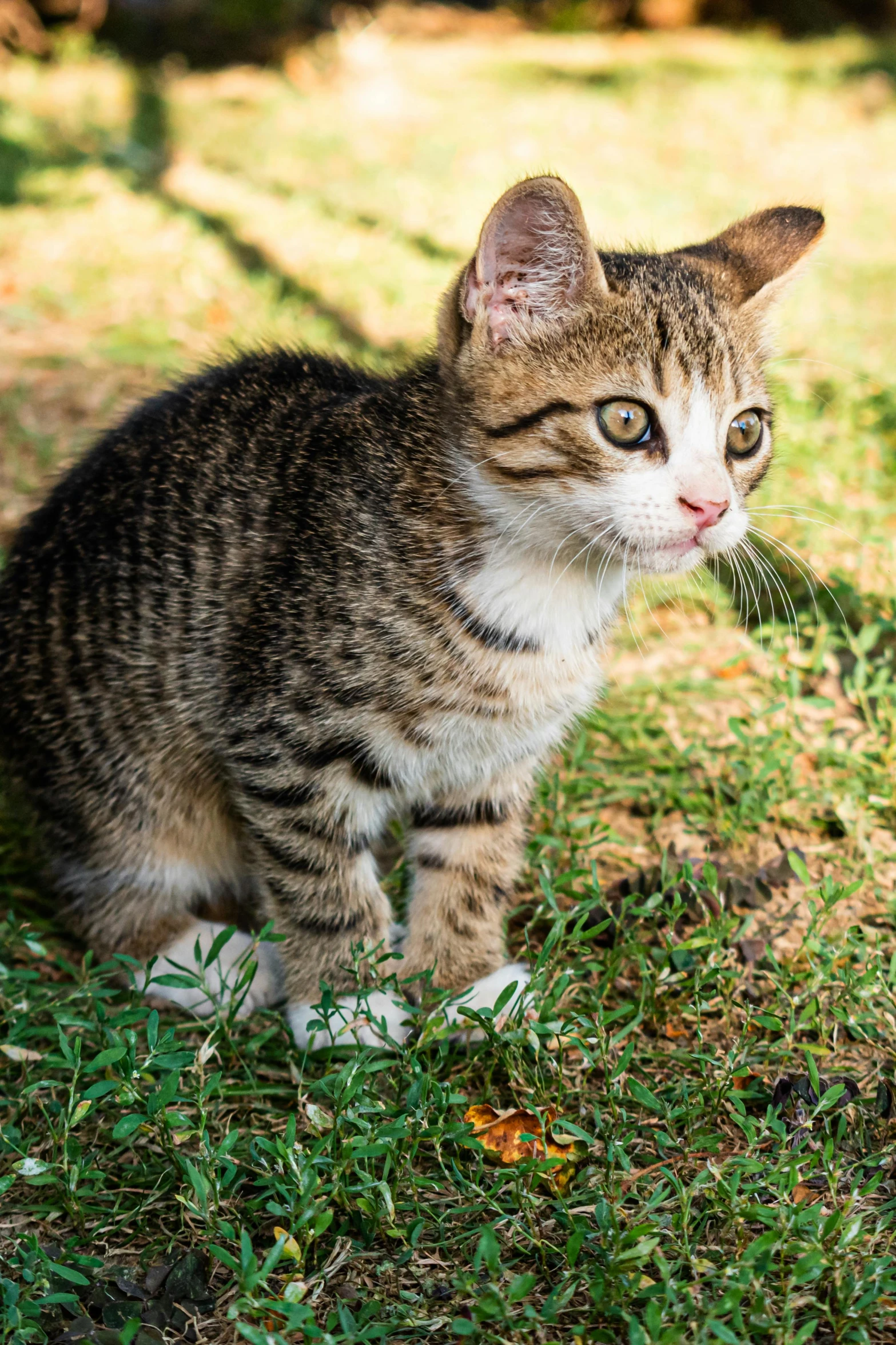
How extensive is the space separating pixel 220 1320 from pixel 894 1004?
132 cm

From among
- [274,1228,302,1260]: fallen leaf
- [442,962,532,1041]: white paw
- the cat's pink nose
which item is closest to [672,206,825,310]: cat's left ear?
the cat's pink nose

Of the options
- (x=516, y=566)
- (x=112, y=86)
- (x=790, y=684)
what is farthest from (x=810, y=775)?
(x=112, y=86)

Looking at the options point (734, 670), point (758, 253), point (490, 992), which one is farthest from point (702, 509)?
point (734, 670)

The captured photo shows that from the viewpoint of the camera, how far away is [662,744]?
3232 mm

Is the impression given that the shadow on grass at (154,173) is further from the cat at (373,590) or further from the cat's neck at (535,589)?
the cat's neck at (535,589)

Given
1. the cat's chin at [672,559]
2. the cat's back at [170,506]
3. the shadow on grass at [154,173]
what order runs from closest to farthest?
the cat's chin at [672,559]
the cat's back at [170,506]
the shadow on grass at [154,173]

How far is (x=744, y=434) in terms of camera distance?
2344 mm

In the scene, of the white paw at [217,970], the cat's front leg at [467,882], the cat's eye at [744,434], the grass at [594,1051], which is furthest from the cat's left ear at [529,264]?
the white paw at [217,970]

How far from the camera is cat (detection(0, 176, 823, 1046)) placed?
7.20 ft

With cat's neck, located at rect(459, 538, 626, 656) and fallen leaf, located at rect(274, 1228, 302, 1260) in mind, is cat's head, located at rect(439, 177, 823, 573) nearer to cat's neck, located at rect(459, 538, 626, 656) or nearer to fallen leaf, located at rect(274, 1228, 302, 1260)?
cat's neck, located at rect(459, 538, 626, 656)

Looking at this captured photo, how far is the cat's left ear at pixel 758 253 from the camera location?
2449 mm

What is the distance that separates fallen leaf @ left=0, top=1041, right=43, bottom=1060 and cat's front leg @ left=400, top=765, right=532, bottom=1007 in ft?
2.58

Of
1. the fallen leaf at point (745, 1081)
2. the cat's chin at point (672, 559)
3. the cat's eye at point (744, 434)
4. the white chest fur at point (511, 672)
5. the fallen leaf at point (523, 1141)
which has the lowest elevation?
the fallen leaf at point (523, 1141)

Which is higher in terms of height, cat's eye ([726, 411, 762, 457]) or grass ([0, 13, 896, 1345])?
cat's eye ([726, 411, 762, 457])
